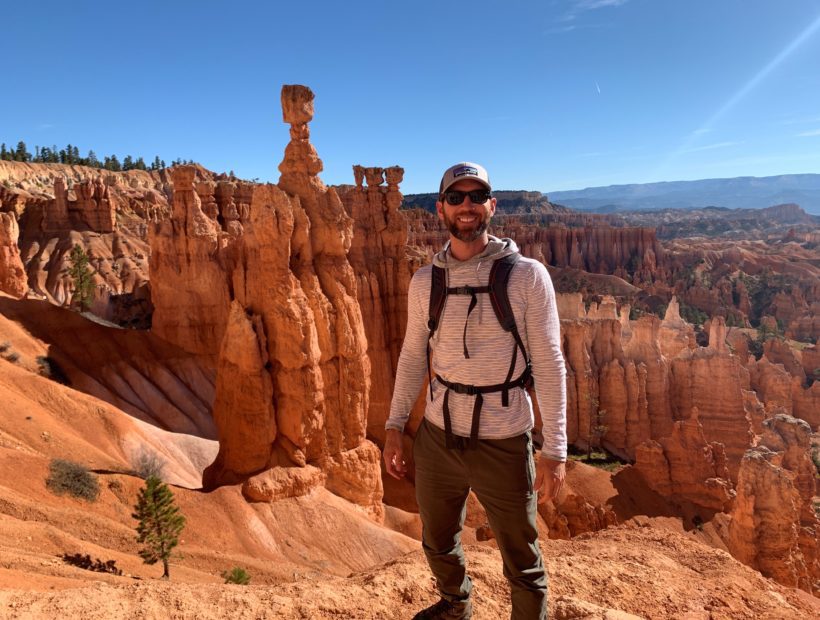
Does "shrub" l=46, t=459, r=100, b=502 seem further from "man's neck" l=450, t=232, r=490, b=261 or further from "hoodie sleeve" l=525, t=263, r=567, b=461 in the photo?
"hoodie sleeve" l=525, t=263, r=567, b=461

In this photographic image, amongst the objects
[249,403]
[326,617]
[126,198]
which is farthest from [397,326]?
[126,198]

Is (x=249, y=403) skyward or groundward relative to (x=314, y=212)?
groundward

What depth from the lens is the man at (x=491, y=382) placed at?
4074 mm

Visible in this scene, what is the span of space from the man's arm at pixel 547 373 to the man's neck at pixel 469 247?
0.52 meters

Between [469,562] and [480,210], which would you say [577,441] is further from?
[480,210]

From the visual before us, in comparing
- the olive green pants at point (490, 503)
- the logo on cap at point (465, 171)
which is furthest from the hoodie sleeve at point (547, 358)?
the logo on cap at point (465, 171)

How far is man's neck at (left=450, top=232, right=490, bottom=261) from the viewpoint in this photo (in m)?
4.38

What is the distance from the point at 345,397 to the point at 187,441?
8030 millimetres

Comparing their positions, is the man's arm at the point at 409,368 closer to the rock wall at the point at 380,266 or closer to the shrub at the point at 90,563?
the shrub at the point at 90,563

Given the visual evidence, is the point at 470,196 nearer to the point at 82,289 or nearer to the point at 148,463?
the point at 148,463

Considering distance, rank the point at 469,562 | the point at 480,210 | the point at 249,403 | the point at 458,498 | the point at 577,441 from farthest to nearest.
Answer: the point at 577,441 → the point at 249,403 → the point at 469,562 → the point at 458,498 → the point at 480,210

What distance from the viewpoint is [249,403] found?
16.2m

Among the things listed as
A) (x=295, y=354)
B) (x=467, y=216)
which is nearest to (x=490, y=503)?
(x=467, y=216)

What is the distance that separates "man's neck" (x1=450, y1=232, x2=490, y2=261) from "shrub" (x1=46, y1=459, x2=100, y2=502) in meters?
12.3
